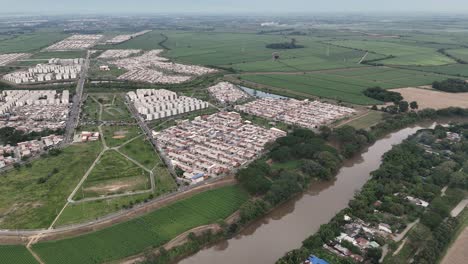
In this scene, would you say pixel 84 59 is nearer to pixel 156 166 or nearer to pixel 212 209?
pixel 156 166

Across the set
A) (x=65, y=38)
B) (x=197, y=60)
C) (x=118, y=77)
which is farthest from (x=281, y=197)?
(x=65, y=38)

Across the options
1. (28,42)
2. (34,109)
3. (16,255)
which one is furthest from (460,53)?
(28,42)

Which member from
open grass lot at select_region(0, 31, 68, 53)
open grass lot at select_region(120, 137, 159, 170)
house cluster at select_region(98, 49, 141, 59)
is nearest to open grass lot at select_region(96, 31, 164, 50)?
house cluster at select_region(98, 49, 141, 59)

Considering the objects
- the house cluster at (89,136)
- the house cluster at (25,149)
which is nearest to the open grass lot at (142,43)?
the house cluster at (89,136)

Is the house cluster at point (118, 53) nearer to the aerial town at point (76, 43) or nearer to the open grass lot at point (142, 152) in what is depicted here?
the aerial town at point (76, 43)

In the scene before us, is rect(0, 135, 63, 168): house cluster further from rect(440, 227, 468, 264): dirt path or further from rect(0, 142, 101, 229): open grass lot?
rect(440, 227, 468, 264): dirt path

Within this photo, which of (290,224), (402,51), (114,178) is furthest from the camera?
(402,51)

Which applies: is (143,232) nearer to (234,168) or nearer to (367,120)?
(234,168)
